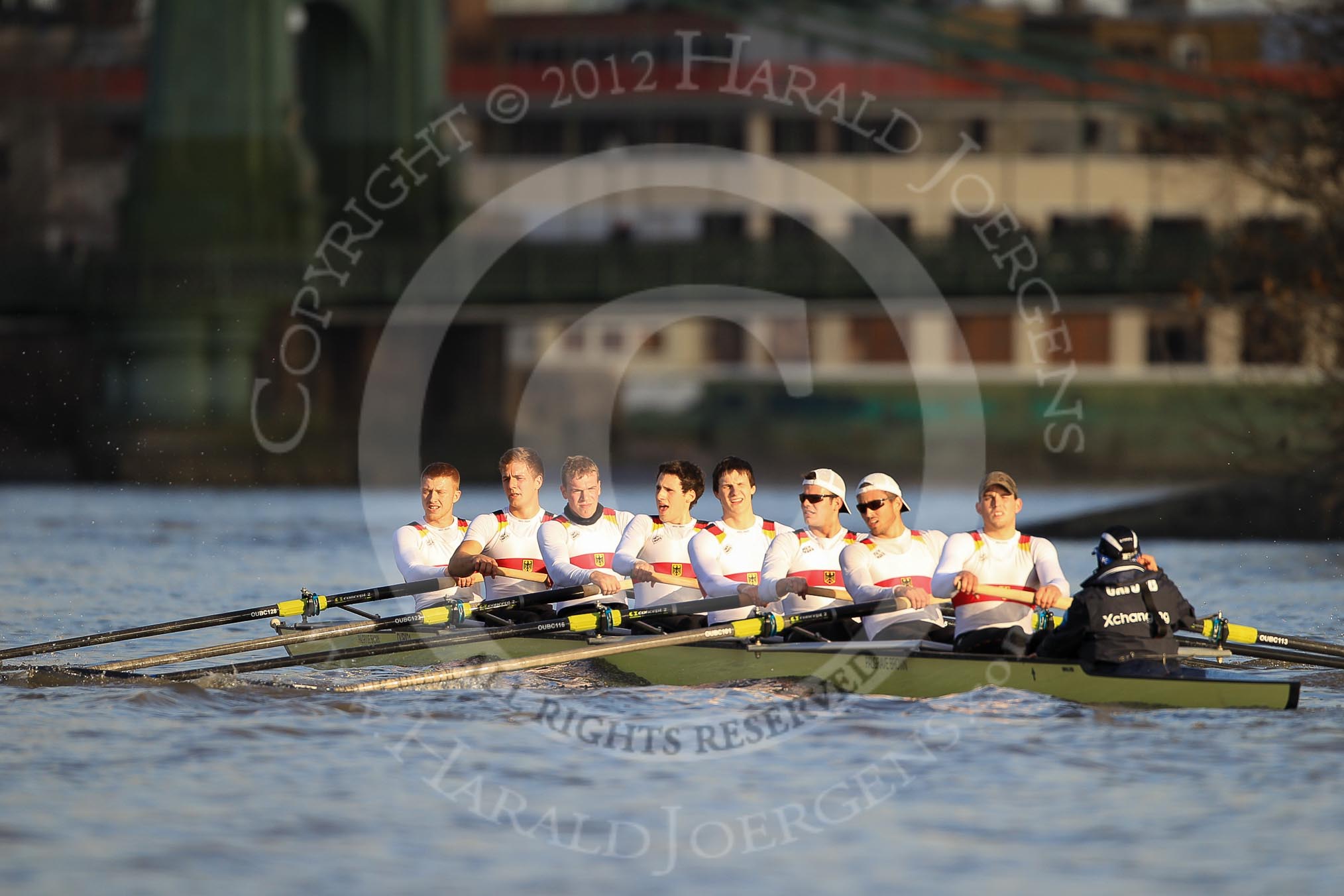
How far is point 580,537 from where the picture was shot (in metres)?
15.1

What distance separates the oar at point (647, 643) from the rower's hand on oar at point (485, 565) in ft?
5.51

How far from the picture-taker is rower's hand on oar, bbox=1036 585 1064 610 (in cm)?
1230

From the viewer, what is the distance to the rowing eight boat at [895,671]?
11.9 m

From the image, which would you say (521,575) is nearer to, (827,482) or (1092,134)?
(827,482)

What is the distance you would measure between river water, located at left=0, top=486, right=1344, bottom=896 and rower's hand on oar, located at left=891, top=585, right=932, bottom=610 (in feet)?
2.27

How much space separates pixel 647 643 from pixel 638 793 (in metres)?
2.57

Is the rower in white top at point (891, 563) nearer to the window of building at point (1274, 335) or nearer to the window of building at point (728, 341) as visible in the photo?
the window of building at point (1274, 335)

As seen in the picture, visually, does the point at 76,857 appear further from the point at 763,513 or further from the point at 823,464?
the point at 823,464

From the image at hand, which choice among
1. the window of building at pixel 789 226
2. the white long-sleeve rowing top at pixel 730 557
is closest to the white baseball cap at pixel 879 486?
the white long-sleeve rowing top at pixel 730 557

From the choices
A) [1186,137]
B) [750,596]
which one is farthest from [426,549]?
[1186,137]

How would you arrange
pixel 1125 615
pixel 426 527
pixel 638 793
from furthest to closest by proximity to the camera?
Answer: 1. pixel 426 527
2. pixel 1125 615
3. pixel 638 793

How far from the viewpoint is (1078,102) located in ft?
150

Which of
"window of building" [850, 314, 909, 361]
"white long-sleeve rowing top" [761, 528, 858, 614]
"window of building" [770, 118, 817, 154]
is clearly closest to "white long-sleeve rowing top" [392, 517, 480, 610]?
"white long-sleeve rowing top" [761, 528, 858, 614]

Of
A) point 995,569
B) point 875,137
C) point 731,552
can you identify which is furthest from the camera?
point 875,137
